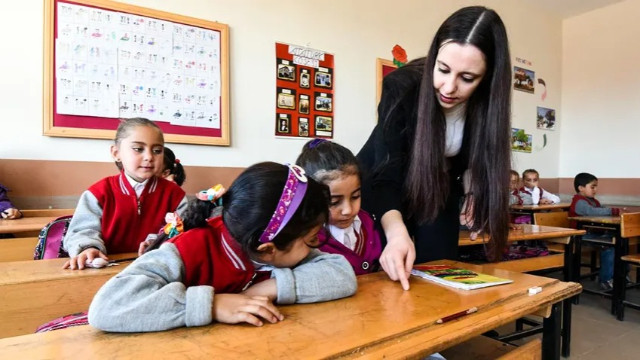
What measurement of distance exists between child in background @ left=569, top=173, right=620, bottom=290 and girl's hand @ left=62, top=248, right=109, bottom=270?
3738mm

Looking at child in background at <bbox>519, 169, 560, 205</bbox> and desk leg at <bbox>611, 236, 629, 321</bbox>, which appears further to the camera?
child in background at <bbox>519, 169, 560, 205</bbox>

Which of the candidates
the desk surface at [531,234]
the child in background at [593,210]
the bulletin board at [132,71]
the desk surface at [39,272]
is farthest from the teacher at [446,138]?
the child in background at [593,210]

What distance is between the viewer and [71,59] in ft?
7.81

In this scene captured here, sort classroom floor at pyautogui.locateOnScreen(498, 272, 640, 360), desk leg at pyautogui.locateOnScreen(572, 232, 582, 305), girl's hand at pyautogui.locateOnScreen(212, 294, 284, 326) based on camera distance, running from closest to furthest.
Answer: girl's hand at pyautogui.locateOnScreen(212, 294, 284, 326) < classroom floor at pyautogui.locateOnScreen(498, 272, 640, 360) < desk leg at pyautogui.locateOnScreen(572, 232, 582, 305)

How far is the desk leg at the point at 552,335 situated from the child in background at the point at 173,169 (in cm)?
216

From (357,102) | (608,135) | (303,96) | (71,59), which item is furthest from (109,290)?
(608,135)

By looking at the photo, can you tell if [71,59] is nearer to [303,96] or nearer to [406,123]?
[303,96]

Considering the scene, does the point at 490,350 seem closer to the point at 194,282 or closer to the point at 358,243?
the point at 358,243

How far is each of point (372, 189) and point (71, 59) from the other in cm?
213

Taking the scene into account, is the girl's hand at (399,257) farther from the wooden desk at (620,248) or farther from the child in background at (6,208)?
the wooden desk at (620,248)

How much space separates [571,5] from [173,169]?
5.26 meters

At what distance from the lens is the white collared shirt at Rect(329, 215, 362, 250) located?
1.26 m

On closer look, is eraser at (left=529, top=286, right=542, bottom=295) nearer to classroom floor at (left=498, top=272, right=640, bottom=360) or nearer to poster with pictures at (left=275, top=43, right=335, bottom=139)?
classroom floor at (left=498, top=272, right=640, bottom=360)

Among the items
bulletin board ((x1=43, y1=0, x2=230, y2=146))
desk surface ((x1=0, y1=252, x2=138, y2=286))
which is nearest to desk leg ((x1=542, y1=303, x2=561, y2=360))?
desk surface ((x1=0, y1=252, x2=138, y2=286))
